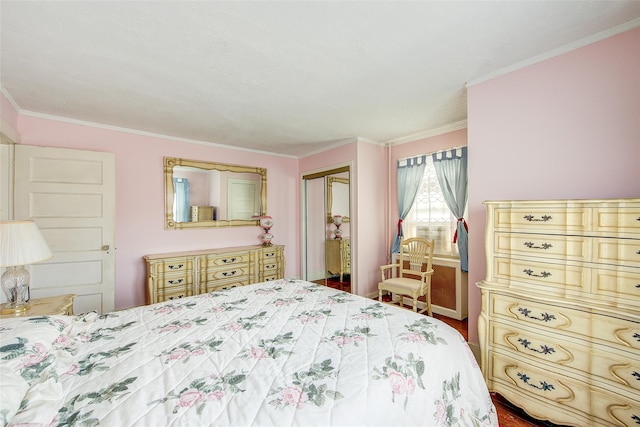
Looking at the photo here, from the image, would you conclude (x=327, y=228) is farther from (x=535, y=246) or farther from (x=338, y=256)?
(x=535, y=246)

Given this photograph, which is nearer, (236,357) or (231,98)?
(236,357)

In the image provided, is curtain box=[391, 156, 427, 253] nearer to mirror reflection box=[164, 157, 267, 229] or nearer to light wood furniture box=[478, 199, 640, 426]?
light wood furniture box=[478, 199, 640, 426]

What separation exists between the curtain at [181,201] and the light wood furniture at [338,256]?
2.24m

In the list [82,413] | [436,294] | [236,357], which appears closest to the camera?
[82,413]

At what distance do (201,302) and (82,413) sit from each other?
115 cm

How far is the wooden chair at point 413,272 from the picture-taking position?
3.26m

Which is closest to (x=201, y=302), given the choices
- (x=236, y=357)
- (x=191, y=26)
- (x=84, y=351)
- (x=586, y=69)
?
(x=84, y=351)

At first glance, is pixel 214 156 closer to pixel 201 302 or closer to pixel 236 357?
pixel 201 302

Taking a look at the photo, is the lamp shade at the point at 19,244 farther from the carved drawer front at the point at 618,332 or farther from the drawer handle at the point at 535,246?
the carved drawer front at the point at 618,332

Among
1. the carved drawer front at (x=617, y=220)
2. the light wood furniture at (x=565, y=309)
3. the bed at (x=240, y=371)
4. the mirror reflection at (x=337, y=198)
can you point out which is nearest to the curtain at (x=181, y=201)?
the mirror reflection at (x=337, y=198)

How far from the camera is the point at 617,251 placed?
1.49 metres

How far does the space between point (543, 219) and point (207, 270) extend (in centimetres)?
364

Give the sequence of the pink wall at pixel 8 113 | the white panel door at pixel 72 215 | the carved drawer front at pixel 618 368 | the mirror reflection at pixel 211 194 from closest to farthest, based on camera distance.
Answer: the carved drawer front at pixel 618 368 → the pink wall at pixel 8 113 → the white panel door at pixel 72 215 → the mirror reflection at pixel 211 194

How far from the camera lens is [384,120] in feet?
10.8
